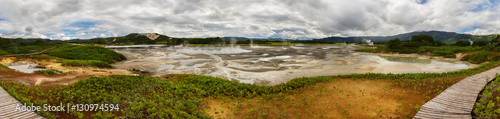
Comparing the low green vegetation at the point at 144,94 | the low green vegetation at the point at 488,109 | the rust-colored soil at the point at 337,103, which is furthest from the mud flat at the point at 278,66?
the low green vegetation at the point at 488,109

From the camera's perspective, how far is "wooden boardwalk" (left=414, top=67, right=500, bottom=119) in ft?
31.6

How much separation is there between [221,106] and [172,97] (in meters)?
3.99

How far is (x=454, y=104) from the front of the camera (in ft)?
35.2

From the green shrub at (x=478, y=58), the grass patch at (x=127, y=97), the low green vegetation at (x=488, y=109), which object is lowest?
the grass patch at (x=127, y=97)

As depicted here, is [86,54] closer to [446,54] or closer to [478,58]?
[478,58]

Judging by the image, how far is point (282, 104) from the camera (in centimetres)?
1410

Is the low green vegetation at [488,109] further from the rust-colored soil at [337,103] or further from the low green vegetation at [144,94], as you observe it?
the low green vegetation at [144,94]

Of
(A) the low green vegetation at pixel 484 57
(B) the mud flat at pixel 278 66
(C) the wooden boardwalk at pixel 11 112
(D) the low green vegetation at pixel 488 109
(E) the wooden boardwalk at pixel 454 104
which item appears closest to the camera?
(D) the low green vegetation at pixel 488 109

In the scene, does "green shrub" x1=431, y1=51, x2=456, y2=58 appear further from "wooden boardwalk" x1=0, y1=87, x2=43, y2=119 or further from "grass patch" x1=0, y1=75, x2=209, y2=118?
"wooden boardwalk" x1=0, y1=87, x2=43, y2=119

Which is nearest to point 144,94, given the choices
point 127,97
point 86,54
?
point 127,97

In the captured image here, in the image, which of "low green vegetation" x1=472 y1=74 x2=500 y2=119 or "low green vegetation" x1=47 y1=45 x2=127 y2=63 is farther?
"low green vegetation" x1=47 y1=45 x2=127 y2=63

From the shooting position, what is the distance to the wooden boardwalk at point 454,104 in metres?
9.64

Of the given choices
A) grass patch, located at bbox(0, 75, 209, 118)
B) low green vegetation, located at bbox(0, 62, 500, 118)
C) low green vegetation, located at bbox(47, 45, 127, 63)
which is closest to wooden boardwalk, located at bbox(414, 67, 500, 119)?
low green vegetation, located at bbox(0, 62, 500, 118)

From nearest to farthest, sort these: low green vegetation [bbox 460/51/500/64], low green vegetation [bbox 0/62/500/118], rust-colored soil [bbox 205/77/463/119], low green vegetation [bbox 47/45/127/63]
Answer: low green vegetation [bbox 0/62/500/118]
rust-colored soil [bbox 205/77/463/119]
low green vegetation [bbox 460/51/500/64]
low green vegetation [bbox 47/45/127/63]
